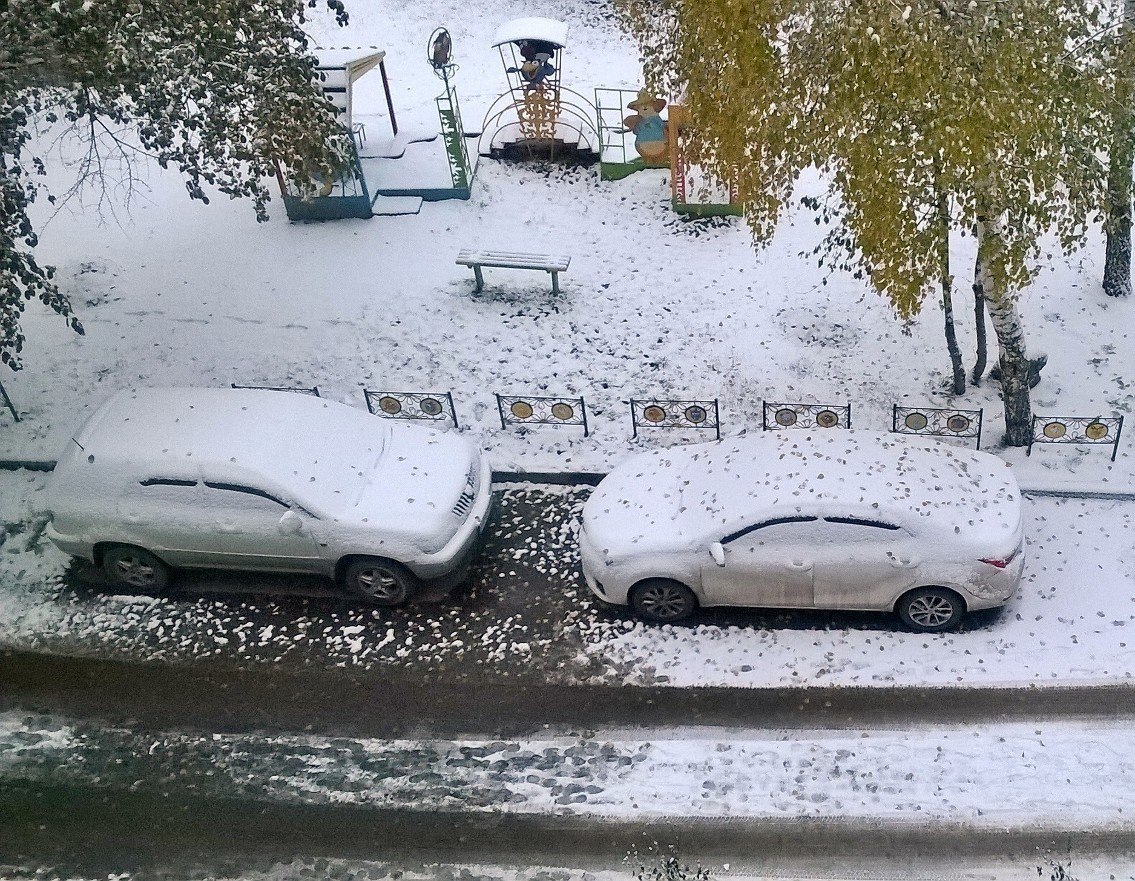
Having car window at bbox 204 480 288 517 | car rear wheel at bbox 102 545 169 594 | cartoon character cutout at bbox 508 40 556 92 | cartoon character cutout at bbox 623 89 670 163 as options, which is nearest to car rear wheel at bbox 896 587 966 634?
car window at bbox 204 480 288 517

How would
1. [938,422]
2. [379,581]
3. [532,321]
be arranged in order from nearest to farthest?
[379,581], [938,422], [532,321]

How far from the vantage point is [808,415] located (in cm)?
1112

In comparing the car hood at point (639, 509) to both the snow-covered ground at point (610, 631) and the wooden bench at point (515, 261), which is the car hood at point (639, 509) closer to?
the snow-covered ground at point (610, 631)

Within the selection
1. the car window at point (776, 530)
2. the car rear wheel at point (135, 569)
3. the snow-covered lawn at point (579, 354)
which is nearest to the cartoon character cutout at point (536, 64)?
the snow-covered lawn at point (579, 354)

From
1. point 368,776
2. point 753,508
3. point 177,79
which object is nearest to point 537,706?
point 368,776

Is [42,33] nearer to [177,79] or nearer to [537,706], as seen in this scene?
[177,79]

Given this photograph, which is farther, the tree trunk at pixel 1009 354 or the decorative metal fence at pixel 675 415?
the decorative metal fence at pixel 675 415

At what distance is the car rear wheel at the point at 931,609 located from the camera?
8.59 meters

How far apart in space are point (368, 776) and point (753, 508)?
4.08m

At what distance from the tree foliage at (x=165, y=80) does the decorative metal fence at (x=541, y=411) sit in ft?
10.9

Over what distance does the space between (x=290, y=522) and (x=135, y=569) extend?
1903 millimetres

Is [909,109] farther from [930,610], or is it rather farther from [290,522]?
[290,522]

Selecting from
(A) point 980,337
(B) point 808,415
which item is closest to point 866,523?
(B) point 808,415

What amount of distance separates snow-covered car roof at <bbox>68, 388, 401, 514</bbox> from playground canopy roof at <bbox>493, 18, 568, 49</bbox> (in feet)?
26.0
